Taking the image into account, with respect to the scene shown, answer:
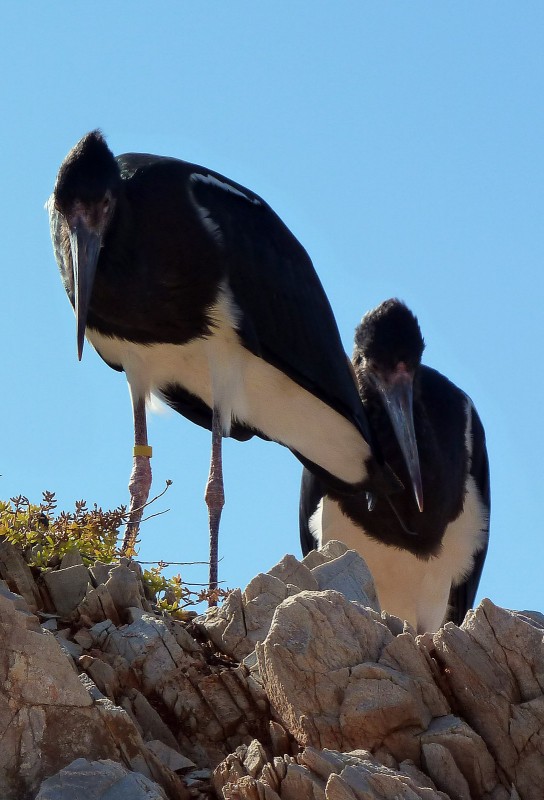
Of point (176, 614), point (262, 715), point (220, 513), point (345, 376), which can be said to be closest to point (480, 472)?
point (345, 376)

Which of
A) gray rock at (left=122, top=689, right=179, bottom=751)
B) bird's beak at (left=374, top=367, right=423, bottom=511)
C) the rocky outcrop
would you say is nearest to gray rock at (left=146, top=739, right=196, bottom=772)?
the rocky outcrop

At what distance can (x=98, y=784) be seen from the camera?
15.9ft

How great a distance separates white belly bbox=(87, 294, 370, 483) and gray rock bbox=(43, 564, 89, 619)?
11.0 feet

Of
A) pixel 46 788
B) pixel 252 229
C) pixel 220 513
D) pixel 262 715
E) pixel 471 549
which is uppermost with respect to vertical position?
pixel 252 229

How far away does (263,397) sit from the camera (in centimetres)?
1057

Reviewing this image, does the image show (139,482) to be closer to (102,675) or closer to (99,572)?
(99,572)

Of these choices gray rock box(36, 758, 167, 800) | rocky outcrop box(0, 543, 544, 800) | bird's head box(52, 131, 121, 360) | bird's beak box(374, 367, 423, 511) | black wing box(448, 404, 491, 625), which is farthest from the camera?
black wing box(448, 404, 491, 625)

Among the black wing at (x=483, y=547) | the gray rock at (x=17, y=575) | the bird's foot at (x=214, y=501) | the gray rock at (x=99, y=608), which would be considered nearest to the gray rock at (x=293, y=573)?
the gray rock at (x=99, y=608)

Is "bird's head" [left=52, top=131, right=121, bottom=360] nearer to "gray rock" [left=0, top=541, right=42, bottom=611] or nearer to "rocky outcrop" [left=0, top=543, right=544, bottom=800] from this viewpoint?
"gray rock" [left=0, top=541, right=42, bottom=611]

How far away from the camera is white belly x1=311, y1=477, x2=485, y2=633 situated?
11.7 metres

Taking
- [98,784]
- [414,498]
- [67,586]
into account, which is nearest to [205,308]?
[414,498]

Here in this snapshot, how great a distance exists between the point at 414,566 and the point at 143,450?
2833 mm

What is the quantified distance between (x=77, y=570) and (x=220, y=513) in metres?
3.36

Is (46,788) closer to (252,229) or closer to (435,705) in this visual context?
(435,705)
